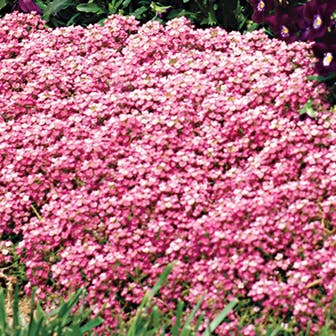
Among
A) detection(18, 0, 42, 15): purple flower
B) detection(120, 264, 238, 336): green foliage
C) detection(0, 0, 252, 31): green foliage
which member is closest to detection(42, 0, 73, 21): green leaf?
detection(0, 0, 252, 31): green foliage

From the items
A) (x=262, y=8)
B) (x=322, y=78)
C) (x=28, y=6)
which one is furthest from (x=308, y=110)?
(x=28, y=6)

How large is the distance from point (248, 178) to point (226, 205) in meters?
0.28

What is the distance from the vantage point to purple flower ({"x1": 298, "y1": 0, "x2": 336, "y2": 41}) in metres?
5.29

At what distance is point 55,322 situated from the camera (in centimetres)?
398

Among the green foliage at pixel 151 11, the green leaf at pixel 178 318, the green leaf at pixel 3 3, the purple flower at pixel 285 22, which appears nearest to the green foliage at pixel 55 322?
the green leaf at pixel 178 318

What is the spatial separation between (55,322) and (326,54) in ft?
8.11

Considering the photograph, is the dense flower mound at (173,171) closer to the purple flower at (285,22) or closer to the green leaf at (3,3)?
the purple flower at (285,22)

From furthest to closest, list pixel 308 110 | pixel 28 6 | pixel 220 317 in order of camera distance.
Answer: pixel 28 6, pixel 308 110, pixel 220 317

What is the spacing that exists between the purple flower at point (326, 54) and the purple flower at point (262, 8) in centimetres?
92

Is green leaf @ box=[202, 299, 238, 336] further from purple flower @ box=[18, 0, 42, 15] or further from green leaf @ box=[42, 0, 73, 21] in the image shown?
purple flower @ box=[18, 0, 42, 15]

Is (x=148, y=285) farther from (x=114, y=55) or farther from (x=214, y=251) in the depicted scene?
(x=114, y=55)

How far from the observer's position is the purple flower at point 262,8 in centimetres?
609

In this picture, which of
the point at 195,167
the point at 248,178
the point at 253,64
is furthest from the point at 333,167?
the point at 253,64

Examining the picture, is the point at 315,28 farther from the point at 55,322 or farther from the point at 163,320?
the point at 55,322
